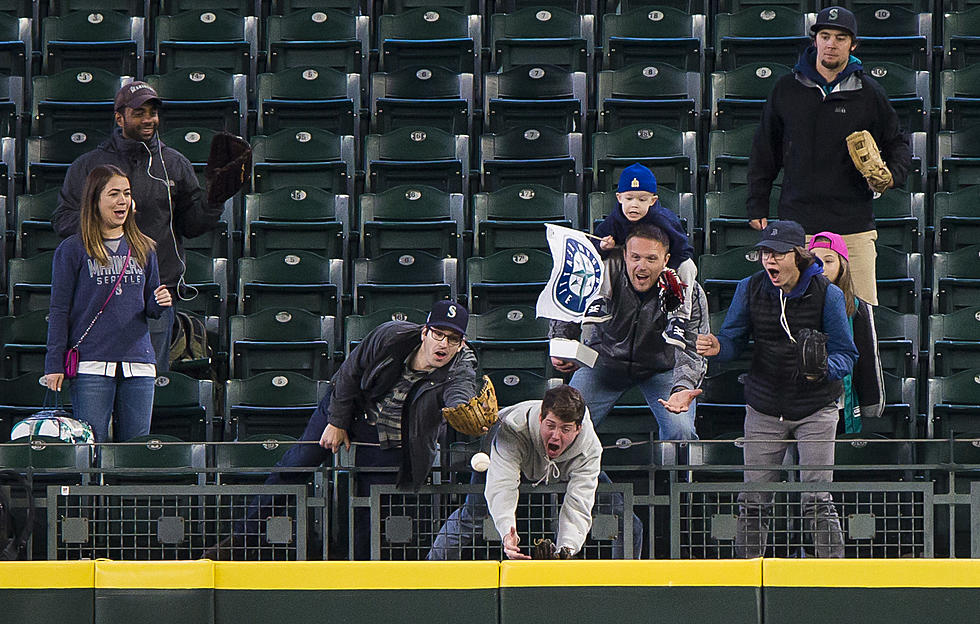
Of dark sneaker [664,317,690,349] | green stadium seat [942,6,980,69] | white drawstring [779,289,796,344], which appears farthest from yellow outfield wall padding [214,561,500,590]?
green stadium seat [942,6,980,69]

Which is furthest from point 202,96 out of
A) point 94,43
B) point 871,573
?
point 871,573

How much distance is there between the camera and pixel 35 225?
9734 millimetres

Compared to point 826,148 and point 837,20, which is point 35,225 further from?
point 837,20

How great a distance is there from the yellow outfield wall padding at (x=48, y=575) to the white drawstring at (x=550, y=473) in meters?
A: 1.75

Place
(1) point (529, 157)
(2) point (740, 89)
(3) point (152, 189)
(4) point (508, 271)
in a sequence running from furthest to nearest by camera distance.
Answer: (2) point (740, 89) < (1) point (529, 157) < (4) point (508, 271) < (3) point (152, 189)

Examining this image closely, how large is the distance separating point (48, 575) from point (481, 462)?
171 centimetres

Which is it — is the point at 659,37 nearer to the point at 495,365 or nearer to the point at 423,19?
the point at 423,19

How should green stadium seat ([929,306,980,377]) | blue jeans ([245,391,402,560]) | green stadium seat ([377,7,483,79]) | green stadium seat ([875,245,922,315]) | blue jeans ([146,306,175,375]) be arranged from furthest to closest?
green stadium seat ([377,7,483,79]) < green stadium seat ([875,245,922,315]) < green stadium seat ([929,306,980,377]) < blue jeans ([146,306,175,375]) < blue jeans ([245,391,402,560])

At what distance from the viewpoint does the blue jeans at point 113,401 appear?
7754 mm

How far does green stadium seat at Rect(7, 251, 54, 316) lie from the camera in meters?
9.29

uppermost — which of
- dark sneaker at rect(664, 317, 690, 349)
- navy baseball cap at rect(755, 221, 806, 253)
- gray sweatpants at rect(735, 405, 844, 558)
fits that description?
navy baseball cap at rect(755, 221, 806, 253)

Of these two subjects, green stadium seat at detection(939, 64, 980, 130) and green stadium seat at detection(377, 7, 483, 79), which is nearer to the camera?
green stadium seat at detection(939, 64, 980, 130)

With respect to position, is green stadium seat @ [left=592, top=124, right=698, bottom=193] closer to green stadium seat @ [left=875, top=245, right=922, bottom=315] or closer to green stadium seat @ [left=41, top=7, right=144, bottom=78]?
green stadium seat @ [left=875, top=245, right=922, bottom=315]

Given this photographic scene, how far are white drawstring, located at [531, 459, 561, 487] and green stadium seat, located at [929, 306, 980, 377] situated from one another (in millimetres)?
2752
